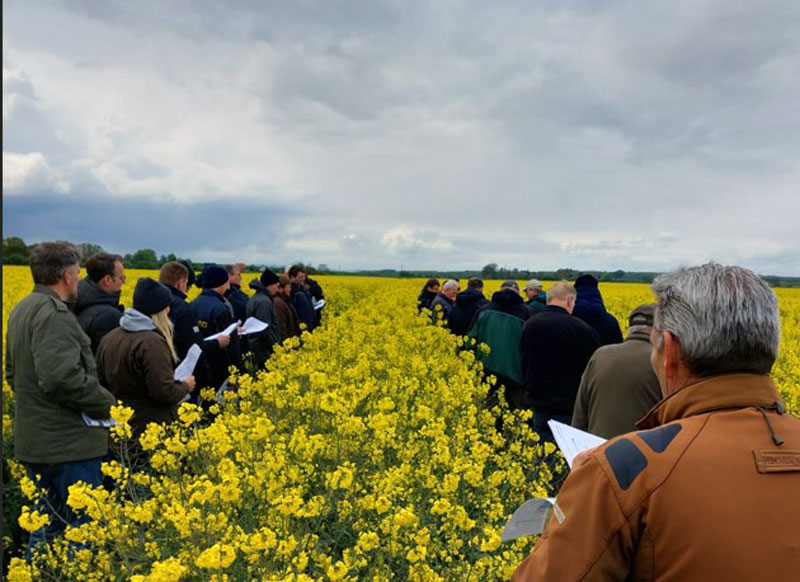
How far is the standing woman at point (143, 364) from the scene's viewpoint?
4180 mm

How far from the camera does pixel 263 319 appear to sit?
337 inches

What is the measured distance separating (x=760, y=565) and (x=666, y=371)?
18.1 inches

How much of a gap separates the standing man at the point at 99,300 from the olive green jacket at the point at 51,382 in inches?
36.0

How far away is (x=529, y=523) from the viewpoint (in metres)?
1.60

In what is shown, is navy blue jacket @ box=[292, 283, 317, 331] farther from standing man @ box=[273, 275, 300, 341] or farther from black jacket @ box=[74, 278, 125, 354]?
black jacket @ box=[74, 278, 125, 354]

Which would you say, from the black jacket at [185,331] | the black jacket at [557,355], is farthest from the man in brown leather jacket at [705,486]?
the black jacket at [185,331]

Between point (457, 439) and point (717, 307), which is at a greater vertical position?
point (717, 307)

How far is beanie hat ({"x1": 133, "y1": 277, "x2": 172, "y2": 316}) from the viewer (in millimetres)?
4422

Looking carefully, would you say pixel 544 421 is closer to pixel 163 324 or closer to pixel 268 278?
pixel 163 324

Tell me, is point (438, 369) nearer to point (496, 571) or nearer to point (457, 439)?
point (457, 439)

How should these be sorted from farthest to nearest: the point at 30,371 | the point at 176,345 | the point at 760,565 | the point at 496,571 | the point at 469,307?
the point at 469,307 < the point at 176,345 < the point at 30,371 < the point at 496,571 < the point at 760,565

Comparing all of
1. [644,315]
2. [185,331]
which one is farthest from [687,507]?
[185,331]

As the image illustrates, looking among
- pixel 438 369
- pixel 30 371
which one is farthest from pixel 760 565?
pixel 438 369

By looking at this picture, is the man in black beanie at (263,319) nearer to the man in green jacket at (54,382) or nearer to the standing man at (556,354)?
the standing man at (556,354)
